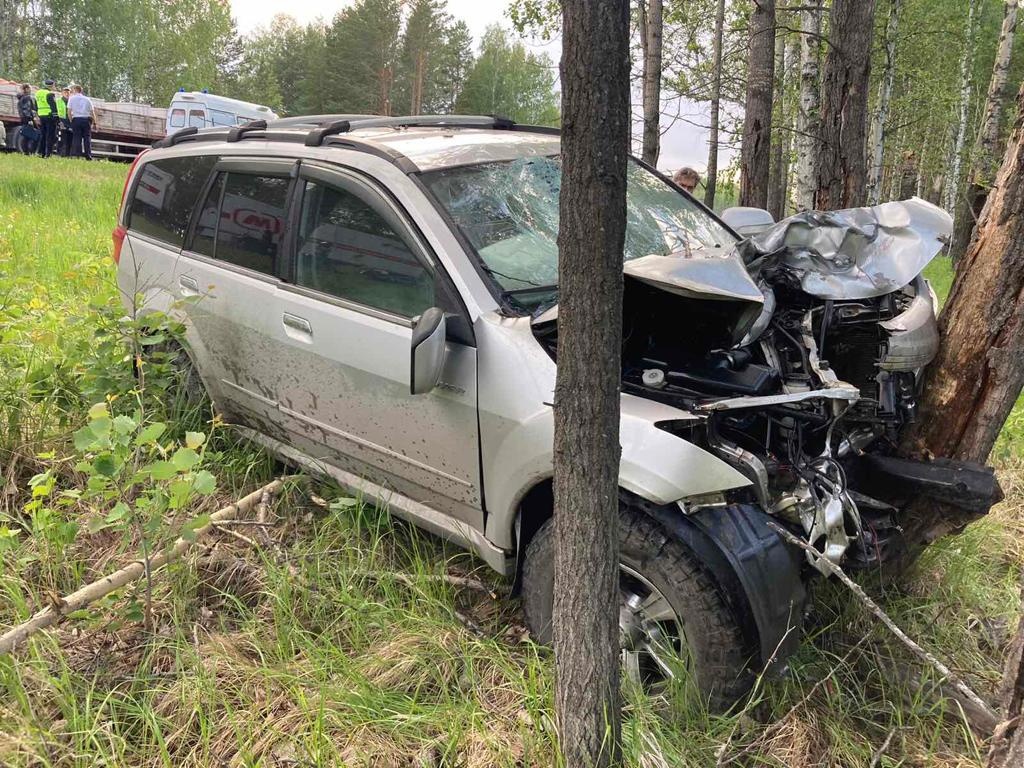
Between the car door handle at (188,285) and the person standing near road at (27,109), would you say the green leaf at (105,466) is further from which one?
the person standing near road at (27,109)

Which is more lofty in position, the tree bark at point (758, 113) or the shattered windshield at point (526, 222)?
the tree bark at point (758, 113)

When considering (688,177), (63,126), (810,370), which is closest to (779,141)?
(688,177)

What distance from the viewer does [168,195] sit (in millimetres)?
3889

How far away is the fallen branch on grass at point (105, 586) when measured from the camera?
247cm

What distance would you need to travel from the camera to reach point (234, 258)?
11.3 feet

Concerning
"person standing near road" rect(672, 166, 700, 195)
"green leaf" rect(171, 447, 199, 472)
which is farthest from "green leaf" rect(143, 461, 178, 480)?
"person standing near road" rect(672, 166, 700, 195)

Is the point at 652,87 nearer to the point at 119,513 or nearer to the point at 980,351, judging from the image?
the point at 980,351

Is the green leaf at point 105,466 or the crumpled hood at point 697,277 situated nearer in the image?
the crumpled hood at point 697,277

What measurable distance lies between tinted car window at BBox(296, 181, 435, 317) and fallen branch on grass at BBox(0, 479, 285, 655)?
3.35ft

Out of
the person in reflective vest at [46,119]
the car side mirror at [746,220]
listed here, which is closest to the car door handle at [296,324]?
the car side mirror at [746,220]

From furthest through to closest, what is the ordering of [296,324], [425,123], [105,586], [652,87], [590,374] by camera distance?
1. [652,87]
2. [425,123]
3. [296,324]
4. [105,586]
5. [590,374]

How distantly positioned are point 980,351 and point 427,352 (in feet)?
5.74

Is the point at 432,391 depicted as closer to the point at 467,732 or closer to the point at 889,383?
the point at 467,732

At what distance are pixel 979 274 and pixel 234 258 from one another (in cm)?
295
